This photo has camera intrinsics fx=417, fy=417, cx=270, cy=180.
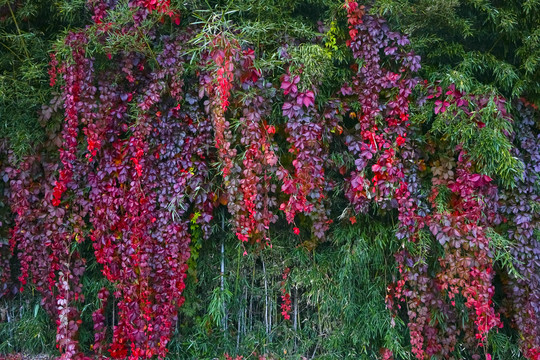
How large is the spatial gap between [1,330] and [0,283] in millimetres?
435

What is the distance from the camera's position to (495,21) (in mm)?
2447

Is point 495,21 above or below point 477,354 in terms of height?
above

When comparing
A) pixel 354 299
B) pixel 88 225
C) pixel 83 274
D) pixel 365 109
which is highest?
pixel 365 109

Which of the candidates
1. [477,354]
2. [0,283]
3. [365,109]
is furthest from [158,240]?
[477,354]

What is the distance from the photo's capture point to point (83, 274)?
116 inches

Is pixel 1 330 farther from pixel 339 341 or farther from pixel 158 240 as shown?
pixel 339 341

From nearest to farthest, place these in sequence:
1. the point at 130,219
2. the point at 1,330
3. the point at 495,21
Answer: the point at 495,21 < the point at 130,219 < the point at 1,330

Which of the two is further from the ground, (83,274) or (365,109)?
(365,109)

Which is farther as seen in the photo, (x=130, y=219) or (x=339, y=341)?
(x=339, y=341)

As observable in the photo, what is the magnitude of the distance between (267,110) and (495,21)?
1.43 meters

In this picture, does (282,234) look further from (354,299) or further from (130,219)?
(130,219)

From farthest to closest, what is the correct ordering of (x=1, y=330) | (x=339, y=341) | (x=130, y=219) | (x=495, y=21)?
(x=1, y=330) → (x=339, y=341) → (x=130, y=219) → (x=495, y=21)

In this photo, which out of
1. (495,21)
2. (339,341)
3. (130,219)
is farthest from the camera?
(339,341)

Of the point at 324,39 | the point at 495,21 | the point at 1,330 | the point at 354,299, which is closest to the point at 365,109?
the point at 324,39
